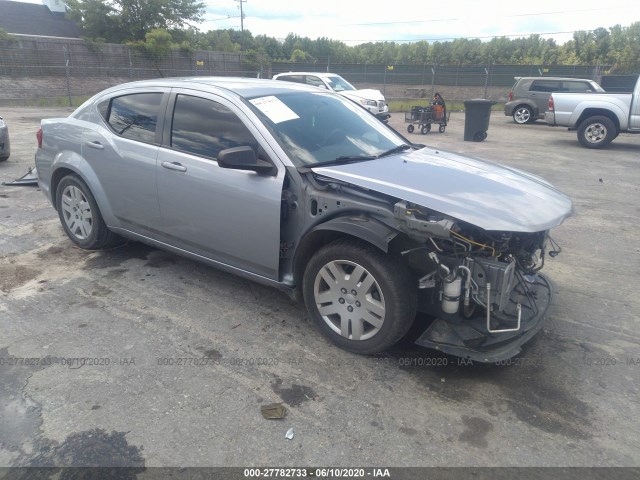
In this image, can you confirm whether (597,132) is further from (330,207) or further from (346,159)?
(330,207)

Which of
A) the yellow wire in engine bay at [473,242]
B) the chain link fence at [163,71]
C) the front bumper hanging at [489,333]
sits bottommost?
the front bumper hanging at [489,333]

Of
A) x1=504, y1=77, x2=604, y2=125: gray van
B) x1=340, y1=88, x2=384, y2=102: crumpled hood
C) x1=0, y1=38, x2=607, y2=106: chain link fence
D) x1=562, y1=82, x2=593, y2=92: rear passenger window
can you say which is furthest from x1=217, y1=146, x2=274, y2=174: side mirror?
x1=0, y1=38, x2=607, y2=106: chain link fence

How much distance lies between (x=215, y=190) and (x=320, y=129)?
38.0 inches

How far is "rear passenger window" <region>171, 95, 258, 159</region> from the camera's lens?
12.1ft

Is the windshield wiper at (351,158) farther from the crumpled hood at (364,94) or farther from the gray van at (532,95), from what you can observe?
the gray van at (532,95)

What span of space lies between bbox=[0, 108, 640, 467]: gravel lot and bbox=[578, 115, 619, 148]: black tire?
924cm

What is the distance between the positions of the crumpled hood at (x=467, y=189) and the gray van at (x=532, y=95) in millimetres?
16136

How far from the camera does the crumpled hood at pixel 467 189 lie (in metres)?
2.93

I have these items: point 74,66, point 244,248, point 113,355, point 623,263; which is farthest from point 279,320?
point 74,66

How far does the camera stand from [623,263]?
4.99m

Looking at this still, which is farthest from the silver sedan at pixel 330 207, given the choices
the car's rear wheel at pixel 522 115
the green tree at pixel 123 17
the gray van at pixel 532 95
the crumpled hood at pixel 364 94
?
the green tree at pixel 123 17

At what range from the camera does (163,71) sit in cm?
2786

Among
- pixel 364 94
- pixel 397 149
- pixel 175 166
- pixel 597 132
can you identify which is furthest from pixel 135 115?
pixel 364 94

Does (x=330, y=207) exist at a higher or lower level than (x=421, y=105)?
lower
